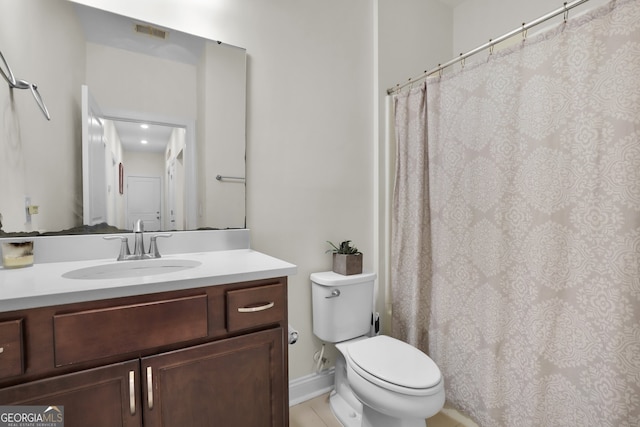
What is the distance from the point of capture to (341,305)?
1716 mm

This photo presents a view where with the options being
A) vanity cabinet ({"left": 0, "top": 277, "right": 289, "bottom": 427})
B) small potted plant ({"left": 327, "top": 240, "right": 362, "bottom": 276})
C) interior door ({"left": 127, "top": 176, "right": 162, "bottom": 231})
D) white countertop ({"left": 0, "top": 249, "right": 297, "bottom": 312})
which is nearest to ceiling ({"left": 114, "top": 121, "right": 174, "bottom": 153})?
interior door ({"left": 127, "top": 176, "right": 162, "bottom": 231})

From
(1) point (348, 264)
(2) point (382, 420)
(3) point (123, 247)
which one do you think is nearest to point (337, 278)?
(1) point (348, 264)

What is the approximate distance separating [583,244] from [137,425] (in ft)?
5.30

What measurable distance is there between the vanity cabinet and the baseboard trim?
654 millimetres

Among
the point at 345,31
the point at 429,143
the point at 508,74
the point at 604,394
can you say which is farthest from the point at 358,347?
the point at 345,31

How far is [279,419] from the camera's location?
3.76 feet

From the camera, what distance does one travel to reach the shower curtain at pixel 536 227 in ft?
3.46

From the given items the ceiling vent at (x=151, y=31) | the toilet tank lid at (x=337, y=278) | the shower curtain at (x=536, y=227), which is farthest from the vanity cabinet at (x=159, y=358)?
the ceiling vent at (x=151, y=31)

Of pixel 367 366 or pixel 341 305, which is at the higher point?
pixel 341 305

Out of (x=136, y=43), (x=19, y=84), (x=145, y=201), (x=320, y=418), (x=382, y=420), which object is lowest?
(x=320, y=418)

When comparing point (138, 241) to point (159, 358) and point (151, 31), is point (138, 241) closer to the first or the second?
point (159, 358)

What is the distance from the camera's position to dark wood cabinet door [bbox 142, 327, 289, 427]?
0.94m

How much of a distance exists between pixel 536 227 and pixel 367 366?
35.9 inches

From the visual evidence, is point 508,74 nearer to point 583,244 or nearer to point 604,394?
point 583,244
